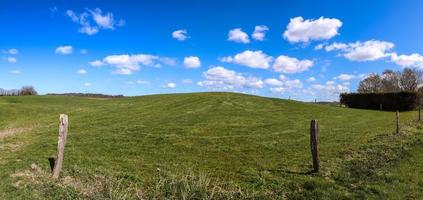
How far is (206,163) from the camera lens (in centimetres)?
1599

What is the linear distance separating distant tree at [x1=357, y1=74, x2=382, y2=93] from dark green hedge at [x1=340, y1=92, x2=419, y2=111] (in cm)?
2920

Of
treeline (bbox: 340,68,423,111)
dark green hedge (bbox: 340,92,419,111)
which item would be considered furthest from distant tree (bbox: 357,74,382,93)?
dark green hedge (bbox: 340,92,419,111)

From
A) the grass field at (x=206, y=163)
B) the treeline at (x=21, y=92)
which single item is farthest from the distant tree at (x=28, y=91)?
the grass field at (x=206, y=163)

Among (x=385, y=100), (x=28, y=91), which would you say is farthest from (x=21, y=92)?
(x=385, y=100)

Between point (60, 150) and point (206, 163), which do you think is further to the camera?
point (206, 163)

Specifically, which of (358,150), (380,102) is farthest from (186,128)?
(380,102)

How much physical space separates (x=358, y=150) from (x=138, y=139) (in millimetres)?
11364

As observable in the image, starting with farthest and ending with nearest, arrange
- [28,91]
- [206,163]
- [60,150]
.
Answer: [28,91] < [206,163] < [60,150]

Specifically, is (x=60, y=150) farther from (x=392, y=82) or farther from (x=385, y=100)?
(x=392, y=82)

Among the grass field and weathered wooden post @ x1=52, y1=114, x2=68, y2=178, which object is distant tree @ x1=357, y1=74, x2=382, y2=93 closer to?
the grass field

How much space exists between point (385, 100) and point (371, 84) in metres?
37.0

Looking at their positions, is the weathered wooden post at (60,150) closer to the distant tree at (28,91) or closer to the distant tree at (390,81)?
the distant tree at (28,91)

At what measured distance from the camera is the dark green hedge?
6250cm

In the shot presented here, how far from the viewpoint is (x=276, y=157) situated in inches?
685
